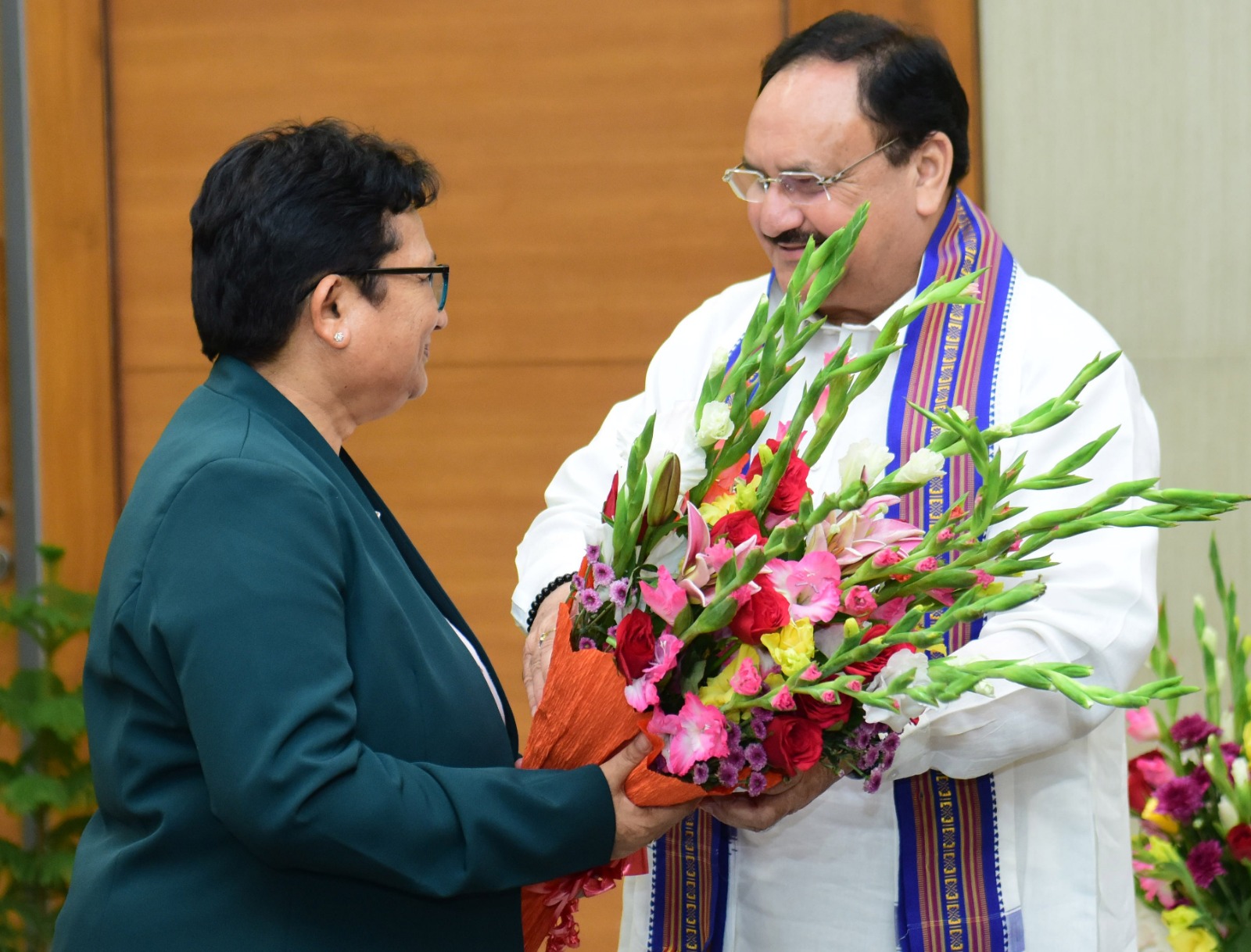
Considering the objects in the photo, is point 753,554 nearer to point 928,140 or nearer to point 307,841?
point 307,841

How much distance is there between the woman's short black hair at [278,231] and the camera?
137 cm

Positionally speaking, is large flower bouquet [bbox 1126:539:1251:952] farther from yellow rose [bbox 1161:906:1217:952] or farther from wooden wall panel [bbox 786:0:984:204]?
wooden wall panel [bbox 786:0:984:204]

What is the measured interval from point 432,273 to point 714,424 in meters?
0.43

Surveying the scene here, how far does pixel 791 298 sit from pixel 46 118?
274 cm

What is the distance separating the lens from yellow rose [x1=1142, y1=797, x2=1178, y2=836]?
5.46 feet

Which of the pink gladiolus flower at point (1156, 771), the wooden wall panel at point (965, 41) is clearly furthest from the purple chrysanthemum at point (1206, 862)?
the wooden wall panel at point (965, 41)

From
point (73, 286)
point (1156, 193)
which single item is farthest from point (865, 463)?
point (73, 286)

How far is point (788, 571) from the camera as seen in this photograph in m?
1.19

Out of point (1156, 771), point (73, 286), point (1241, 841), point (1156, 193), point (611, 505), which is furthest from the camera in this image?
point (73, 286)

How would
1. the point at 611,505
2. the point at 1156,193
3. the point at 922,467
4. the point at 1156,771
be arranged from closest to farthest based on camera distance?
the point at 922,467
the point at 611,505
the point at 1156,771
the point at 1156,193

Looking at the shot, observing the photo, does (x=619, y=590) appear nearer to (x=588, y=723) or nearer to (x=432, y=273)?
(x=588, y=723)

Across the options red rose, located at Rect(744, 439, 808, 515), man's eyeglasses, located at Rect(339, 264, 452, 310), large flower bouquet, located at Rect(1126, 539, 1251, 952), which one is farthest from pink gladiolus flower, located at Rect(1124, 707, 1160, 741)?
man's eyeglasses, located at Rect(339, 264, 452, 310)

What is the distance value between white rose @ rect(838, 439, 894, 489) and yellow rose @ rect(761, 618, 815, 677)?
13 centimetres

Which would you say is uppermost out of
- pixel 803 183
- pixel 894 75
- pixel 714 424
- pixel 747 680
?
pixel 894 75
